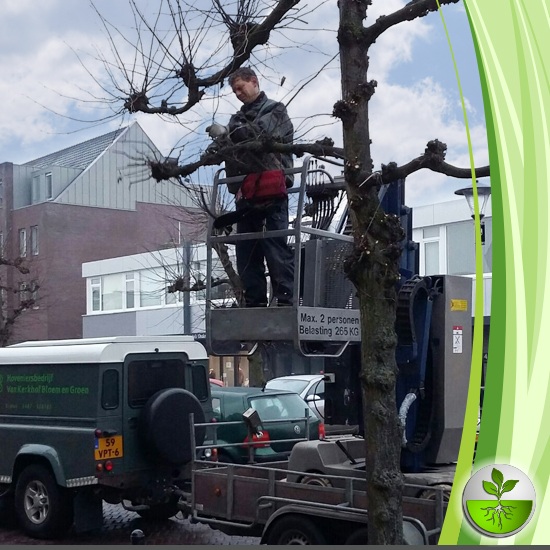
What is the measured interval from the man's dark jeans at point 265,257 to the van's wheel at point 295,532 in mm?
1795

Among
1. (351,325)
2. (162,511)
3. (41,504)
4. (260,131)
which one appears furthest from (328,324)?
(162,511)

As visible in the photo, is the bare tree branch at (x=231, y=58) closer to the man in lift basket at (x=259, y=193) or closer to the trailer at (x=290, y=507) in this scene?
the man in lift basket at (x=259, y=193)

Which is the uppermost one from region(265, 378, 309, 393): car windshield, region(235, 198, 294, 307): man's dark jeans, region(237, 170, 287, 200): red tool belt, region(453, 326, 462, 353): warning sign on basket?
region(237, 170, 287, 200): red tool belt

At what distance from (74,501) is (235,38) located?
5709 mm

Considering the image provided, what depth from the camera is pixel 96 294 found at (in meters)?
50.4

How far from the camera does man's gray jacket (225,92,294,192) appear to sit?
23.0ft

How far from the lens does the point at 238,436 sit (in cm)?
1328

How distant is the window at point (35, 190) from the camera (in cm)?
5575

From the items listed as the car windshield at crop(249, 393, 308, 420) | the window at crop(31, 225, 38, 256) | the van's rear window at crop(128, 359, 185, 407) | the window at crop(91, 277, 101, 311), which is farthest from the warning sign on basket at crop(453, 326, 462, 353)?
the window at crop(31, 225, 38, 256)

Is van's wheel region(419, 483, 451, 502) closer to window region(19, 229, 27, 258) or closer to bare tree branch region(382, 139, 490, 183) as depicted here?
bare tree branch region(382, 139, 490, 183)

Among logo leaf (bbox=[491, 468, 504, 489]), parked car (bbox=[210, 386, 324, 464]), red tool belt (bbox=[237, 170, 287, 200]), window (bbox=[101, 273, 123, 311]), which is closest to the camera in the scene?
logo leaf (bbox=[491, 468, 504, 489])

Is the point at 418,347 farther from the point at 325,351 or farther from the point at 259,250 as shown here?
the point at 259,250

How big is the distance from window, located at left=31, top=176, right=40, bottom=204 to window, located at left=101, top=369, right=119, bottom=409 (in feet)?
154

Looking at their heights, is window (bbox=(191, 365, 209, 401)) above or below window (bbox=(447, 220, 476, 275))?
below
